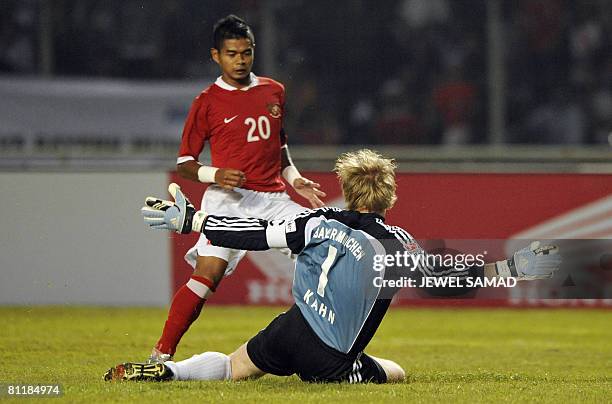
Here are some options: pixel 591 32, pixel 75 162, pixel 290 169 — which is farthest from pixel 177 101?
pixel 290 169

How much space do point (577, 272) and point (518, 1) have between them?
668 centimetres

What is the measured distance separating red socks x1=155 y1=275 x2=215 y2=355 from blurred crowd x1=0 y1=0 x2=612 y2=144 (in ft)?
19.9

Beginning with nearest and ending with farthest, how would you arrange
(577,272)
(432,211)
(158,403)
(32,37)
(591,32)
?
(158,403) → (577,272) → (432,211) → (32,37) → (591,32)

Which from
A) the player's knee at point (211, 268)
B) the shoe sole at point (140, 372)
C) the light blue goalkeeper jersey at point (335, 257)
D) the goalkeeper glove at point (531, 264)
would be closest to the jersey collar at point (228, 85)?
the player's knee at point (211, 268)

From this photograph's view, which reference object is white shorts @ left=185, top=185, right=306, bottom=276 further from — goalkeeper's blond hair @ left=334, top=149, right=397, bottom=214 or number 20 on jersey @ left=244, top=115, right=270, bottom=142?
goalkeeper's blond hair @ left=334, top=149, right=397, bottom=214

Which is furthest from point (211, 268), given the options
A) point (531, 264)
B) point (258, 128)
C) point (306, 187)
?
point (531, 264)

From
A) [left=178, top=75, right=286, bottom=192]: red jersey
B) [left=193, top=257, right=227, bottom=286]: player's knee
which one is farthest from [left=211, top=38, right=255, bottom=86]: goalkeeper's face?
[left=193, top=257, right=227, bottom=286]: player's knee

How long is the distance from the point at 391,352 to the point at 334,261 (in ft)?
9.94

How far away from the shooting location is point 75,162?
11461mm

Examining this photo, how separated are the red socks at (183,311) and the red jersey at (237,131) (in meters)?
0.69

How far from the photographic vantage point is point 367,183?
18.9ft

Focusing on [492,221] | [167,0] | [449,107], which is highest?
[167,0]

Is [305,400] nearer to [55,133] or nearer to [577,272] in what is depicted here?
[577,272]

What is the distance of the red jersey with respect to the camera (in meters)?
7.01
